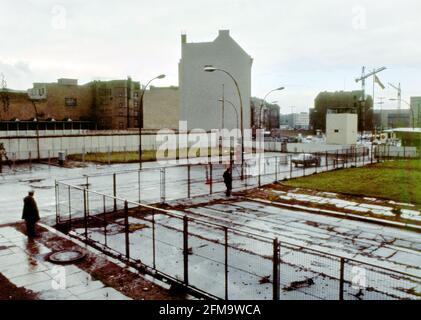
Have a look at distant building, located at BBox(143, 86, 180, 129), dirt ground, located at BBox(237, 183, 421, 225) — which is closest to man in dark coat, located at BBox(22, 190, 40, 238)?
dirt ground, located at BBox(237, 183, 421, 225)

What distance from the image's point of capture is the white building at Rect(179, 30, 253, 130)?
65.7m

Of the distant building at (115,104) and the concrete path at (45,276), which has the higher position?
the distant building at (115,104)

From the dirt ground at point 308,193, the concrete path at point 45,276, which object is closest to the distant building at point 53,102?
the dirt ground at point 308,193

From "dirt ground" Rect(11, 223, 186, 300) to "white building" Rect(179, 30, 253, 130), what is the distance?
54.8 m

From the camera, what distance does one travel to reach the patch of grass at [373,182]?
22.0 metres

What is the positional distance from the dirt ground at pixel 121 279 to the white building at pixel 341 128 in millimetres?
50486

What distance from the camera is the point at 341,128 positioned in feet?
188

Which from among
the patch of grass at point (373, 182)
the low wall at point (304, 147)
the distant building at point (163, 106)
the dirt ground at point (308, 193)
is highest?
the distant building at point (163, 106)

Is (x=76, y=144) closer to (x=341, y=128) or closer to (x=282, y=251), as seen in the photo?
(x=341, y=128)

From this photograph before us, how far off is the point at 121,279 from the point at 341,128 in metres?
52.2

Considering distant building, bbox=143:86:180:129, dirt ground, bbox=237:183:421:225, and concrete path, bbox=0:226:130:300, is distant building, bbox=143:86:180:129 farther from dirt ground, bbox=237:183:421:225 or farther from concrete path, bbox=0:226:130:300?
concrete path, bbox=0:226:130:300

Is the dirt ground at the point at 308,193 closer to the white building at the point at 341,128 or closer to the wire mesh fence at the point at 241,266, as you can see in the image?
the wire mesh fence at the point at 241,266

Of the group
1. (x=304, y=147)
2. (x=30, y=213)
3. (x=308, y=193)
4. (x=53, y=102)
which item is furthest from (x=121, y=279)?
(x=53, y=102)
